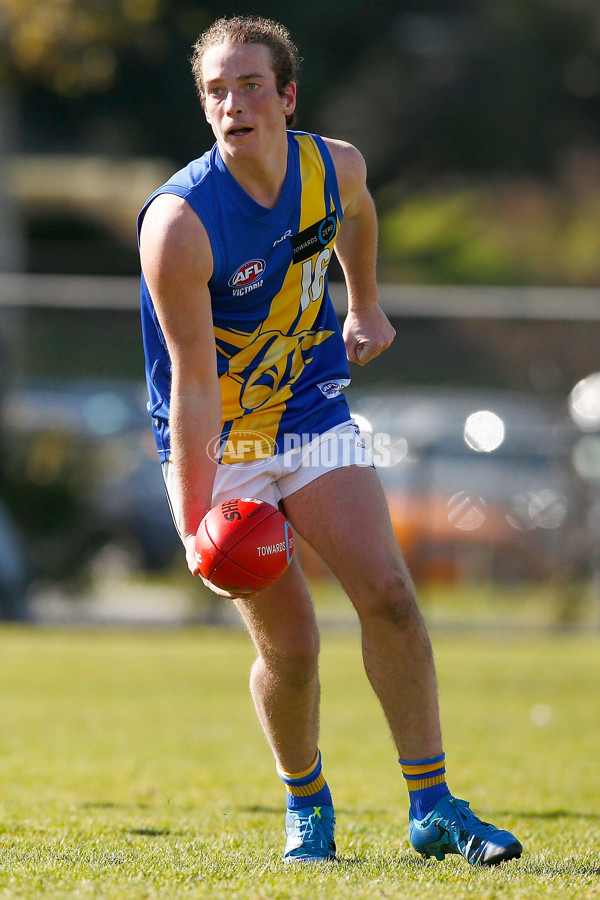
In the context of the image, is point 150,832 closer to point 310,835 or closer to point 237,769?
point 310,835

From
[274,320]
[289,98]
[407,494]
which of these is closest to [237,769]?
[274,320]

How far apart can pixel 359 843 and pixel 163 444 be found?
1406 mm

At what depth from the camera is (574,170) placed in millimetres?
25797

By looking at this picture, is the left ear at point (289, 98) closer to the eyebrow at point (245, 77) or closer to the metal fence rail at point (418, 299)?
the eyebrow at point (245, 77)

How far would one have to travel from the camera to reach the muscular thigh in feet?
Result: 11.3

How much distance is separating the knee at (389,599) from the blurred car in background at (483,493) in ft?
23.0

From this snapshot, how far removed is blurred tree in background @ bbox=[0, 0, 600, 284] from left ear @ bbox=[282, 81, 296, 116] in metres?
16.1

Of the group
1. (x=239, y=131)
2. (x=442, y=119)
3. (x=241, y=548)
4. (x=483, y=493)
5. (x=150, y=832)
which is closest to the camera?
(x=241, y=548)

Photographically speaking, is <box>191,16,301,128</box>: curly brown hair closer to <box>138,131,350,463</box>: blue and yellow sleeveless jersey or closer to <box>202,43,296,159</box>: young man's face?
<box>202,43,296,159</box>: young man's face

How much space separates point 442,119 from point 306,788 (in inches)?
874

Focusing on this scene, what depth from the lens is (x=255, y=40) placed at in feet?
11.3

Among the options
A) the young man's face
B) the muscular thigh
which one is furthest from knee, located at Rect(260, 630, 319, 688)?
the young man's face

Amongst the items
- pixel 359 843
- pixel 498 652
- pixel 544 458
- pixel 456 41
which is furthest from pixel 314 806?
pixel 456 41

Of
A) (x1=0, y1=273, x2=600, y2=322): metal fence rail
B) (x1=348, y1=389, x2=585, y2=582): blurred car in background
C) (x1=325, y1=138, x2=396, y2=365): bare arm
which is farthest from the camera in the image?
(x1=0, y1=273, x2=600, y2=322): metal fence rail
